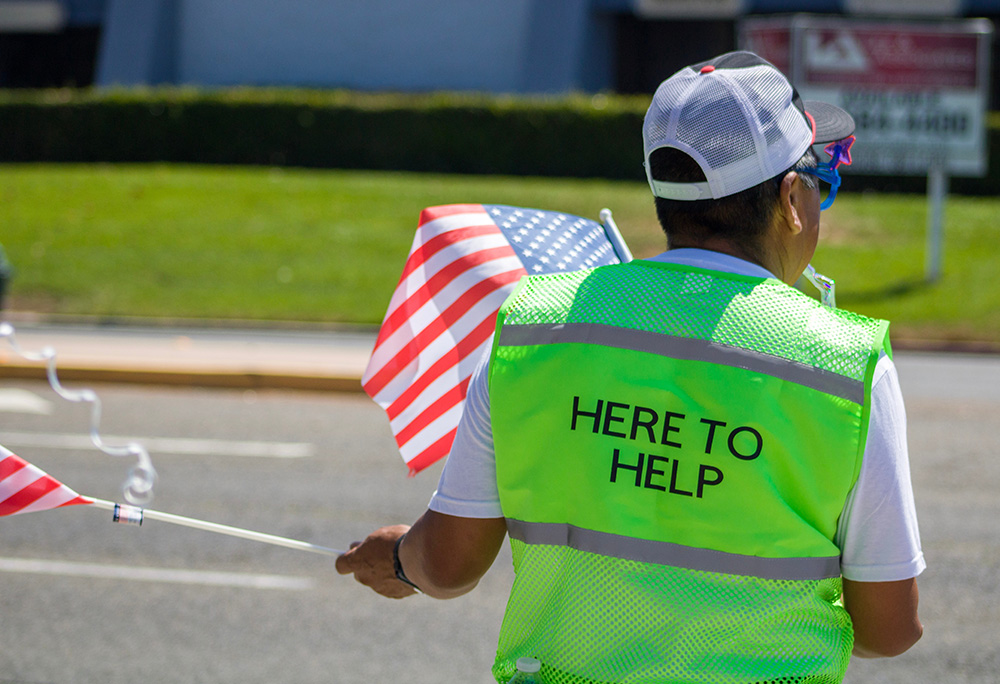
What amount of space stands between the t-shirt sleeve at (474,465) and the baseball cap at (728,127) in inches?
17.5

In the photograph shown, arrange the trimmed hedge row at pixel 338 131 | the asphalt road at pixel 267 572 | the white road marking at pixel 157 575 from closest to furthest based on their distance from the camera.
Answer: the asphalt road at pixel 267 572
the white road marking at pixel 157 575
the trimmed hedge row at pixel 338 131

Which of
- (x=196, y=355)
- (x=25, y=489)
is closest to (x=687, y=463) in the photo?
(x=25, y=489)

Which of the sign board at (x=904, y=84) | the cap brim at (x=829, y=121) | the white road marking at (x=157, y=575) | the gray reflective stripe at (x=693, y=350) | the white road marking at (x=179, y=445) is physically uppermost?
the cap brim at (x=829, y=121)

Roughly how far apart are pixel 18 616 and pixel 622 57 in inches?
1161

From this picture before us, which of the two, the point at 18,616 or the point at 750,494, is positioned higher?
the point at 750,494

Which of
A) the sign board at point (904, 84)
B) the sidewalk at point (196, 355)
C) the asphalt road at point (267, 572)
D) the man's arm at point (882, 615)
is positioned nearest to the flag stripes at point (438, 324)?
the man's arm at point (882, 615)

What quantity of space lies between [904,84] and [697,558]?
15027 millimetres

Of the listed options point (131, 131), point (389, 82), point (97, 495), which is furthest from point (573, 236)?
point (389, 82)

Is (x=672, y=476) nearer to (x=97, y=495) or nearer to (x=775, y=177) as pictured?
(x=775, y=177)

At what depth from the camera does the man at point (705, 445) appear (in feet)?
5.09

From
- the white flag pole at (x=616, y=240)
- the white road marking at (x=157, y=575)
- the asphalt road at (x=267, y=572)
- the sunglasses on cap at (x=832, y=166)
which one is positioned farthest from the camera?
the white road marking at (x=157, y=575)

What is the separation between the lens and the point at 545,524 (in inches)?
66.2

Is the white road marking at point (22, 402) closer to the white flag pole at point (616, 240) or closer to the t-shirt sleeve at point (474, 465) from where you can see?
the white flag pole at point (616, 240)

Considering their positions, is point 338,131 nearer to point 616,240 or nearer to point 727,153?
point 616,240
